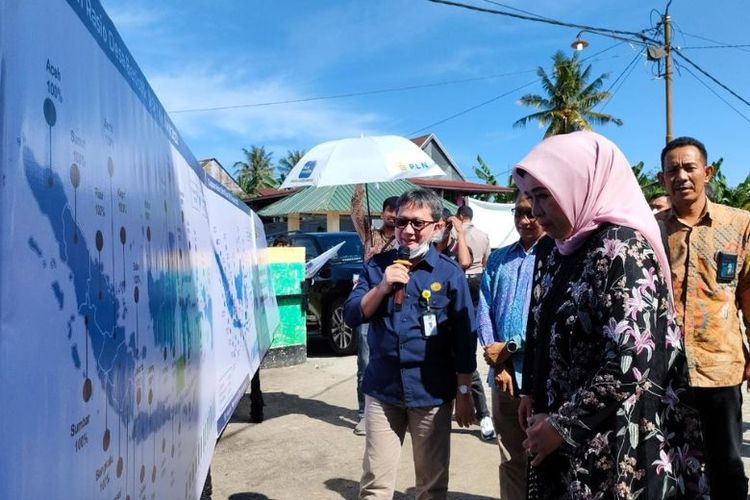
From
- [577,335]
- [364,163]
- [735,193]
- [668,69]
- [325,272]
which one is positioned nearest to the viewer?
[577,335]

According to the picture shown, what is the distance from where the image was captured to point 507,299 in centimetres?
311

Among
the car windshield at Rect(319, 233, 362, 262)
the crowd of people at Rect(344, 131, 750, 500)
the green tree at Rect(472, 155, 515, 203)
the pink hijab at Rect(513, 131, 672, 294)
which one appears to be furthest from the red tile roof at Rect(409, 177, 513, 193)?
the pink hijab at Rect(513, 131, 672, 294)

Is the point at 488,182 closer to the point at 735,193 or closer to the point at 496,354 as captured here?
the point at 735,193

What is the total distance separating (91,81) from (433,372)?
2.05 meters

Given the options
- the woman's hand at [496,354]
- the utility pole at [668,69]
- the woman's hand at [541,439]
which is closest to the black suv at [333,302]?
the woman's hand at [496,354]

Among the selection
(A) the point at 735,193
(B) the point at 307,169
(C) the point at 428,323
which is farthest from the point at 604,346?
(A) the point at 735,193

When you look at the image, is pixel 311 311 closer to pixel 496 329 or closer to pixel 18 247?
pixel 496 329

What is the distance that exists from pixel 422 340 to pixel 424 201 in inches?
26.5

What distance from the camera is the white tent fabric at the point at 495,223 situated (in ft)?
50.5

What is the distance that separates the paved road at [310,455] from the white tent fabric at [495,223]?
974 centimetres

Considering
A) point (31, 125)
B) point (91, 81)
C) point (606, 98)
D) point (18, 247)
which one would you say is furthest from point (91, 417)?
point (606, 98)

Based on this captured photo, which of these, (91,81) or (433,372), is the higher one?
(91,81)

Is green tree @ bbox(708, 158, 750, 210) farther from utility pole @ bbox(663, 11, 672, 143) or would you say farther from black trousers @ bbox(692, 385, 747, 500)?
black trousers @ bbox(692, 385, 747, 500)

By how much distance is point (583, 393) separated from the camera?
1.62 m
